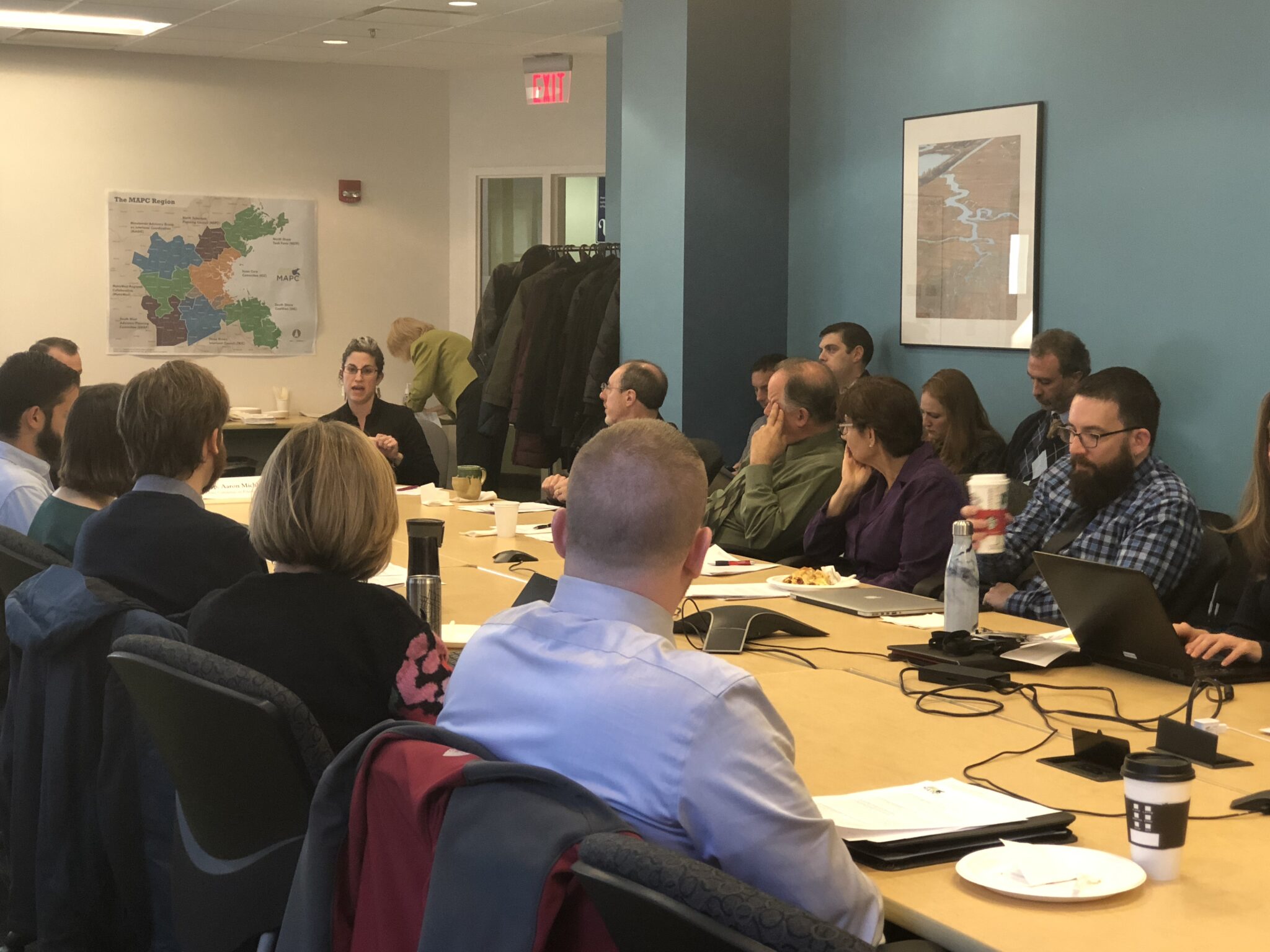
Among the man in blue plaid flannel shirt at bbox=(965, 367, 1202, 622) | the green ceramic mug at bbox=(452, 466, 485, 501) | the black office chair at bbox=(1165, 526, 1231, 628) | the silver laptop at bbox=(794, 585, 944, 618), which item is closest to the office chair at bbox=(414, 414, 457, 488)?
the green ceramic mug at bbox=(452, 466, 485, 501)

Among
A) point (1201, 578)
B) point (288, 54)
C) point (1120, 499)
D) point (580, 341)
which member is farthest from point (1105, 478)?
point (288, 54)

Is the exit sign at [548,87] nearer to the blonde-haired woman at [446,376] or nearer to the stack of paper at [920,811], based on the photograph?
the blonde-haired woman at [446,376]

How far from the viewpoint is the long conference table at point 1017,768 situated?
1535 millimetres

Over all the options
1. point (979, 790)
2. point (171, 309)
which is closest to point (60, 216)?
point (171, 309)

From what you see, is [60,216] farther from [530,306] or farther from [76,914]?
[76,914]

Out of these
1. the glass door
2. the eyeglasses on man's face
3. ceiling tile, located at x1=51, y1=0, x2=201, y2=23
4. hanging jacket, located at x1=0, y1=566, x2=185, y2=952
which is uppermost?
ceiling tile, located at x1=51, y1=0, x2=201, y2=23

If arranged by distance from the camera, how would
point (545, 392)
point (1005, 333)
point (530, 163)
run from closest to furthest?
point (1005, 333)
point (545, 392)
point (530, 163)

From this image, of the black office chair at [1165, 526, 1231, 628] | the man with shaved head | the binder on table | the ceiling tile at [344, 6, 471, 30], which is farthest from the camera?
the ceiling tile at [344, 6, 471, 30]

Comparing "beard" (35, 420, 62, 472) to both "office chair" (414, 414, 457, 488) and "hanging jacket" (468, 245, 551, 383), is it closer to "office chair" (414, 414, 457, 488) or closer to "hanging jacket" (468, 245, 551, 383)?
"office chair" (414, 414, 457, 488)

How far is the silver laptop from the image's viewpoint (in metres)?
3.35

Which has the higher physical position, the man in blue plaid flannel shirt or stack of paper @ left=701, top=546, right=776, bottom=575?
the man in blue plaid flannel shirt

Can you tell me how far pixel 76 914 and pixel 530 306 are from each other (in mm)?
5678

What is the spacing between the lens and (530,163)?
393 inches

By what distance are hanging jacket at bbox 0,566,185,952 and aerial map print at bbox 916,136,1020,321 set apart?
4210mm
